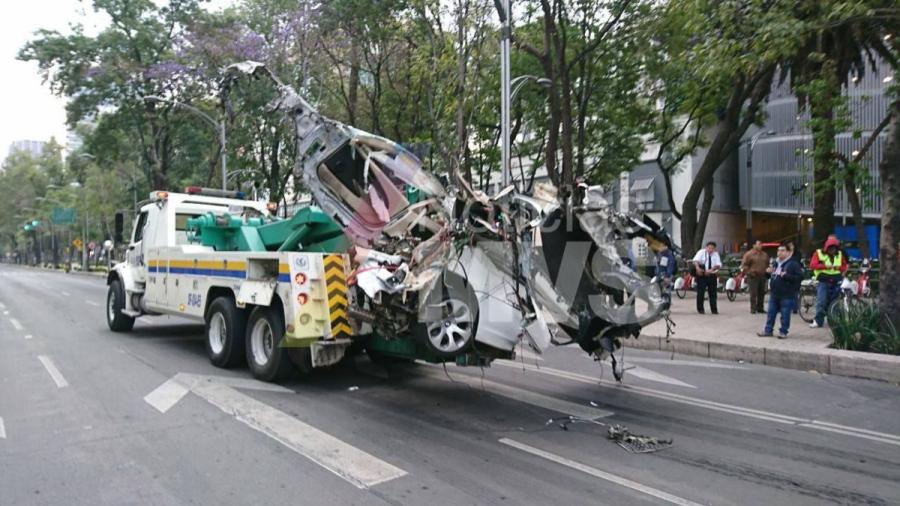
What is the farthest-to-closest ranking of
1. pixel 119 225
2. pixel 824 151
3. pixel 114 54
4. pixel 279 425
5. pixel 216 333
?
pixel 114 54
pixel 824 151
pixel 119 225
pixel 216 333
pixel 279 425

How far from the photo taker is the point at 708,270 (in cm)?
1446

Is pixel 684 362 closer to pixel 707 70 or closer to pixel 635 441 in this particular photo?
pixel 707 70

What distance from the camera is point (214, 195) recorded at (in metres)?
11.8

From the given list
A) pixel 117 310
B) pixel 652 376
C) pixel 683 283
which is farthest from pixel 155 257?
pixel 683 283

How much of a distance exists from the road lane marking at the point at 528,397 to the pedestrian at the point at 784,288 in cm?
557

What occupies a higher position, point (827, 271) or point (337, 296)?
point (827, 271)

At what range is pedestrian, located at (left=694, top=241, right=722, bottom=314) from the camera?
14.1 metres

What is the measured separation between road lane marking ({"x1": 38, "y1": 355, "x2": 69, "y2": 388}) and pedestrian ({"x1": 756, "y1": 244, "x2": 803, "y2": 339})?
10.4m

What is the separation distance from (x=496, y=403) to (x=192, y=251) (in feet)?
17.3

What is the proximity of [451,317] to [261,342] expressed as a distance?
3.05 meters

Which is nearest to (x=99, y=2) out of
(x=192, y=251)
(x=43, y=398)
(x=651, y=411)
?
(x=192, y=251)

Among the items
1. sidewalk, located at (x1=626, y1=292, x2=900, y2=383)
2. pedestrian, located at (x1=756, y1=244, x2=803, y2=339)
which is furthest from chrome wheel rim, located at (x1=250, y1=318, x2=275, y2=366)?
pedestrian, located at (x1=756, y1=244, x2=803, y2=339)

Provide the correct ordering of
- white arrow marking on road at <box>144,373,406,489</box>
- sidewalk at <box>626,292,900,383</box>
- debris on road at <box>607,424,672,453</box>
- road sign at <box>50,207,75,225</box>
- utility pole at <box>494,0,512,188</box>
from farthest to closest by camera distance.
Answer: road sign at <box>50,207,75,225</box>, utility pole at <box>494,0,512,188</box>, sidewalk at <box>626,292,900,383</box>, debris on road at <box>607,424,672,453</box>, white arrow marking on road at <box>144,373,406,489</box>

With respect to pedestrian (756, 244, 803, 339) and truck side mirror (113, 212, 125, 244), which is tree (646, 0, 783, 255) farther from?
truck side mirror (113, 212, 125, 244)
